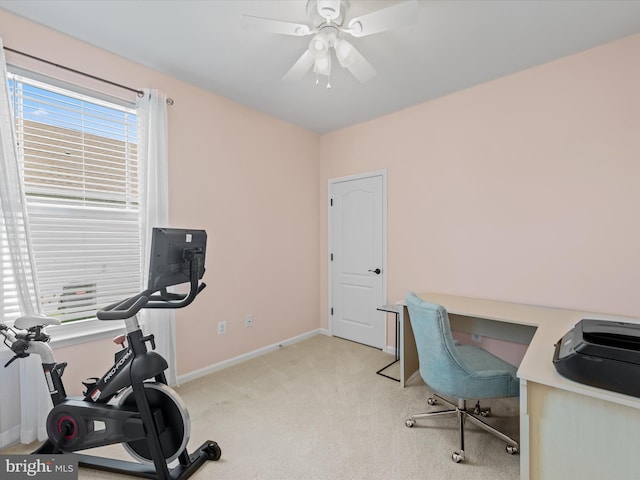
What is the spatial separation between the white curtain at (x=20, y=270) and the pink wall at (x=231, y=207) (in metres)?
0.20

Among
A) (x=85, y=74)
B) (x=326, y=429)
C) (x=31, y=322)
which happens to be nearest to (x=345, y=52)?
(x=85, y=74)

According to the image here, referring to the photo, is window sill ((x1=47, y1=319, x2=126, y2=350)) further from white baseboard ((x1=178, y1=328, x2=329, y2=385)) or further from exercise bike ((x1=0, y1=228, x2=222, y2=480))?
white baseboard ((x1=178, y1=328, x2=329, y2=385))

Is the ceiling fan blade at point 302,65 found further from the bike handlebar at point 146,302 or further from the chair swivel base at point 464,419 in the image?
the chair swivel base at point 464,419

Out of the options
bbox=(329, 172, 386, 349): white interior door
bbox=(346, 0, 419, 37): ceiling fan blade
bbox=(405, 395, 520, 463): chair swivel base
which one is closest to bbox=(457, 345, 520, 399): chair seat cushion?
bbox=(405, 395, 520, 463): chair swivel base

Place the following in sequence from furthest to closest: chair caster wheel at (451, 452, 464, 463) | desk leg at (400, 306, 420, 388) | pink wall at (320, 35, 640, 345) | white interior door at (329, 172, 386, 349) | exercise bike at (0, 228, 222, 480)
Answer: white interior door at (329, 172, 386, 349) → desk leg at (400, 306, 420, 388) → pink wall at (320, 35, 640, 345) → chair caster wheel at (451, 452, 464, 463) → exercise bike at (0, 228, 222, 480)

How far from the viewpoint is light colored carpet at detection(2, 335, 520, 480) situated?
5.60 feet

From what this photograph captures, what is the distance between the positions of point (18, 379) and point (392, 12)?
3.12 meters

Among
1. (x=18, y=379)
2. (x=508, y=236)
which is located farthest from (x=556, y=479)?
(x=18, y=379)

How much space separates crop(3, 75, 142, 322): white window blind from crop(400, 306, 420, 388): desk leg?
228 centimetres

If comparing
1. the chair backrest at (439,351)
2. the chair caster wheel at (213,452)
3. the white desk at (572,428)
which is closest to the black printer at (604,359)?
the white desk at (572,428)

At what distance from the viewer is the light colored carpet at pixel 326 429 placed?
1707 millimetres

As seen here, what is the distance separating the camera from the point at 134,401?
1.67 m

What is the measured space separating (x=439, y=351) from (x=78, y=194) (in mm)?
2703

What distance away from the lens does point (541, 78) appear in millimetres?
2469
